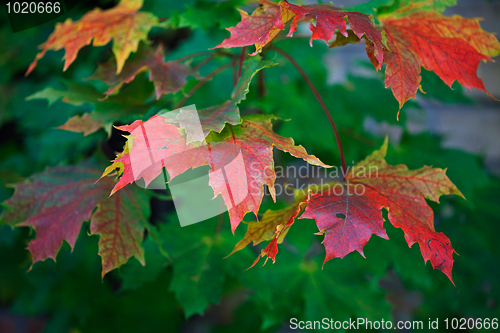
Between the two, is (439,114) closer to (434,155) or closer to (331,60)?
(331,60)

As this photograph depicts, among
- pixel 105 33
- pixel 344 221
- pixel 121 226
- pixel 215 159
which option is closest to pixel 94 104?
pixel 105 33

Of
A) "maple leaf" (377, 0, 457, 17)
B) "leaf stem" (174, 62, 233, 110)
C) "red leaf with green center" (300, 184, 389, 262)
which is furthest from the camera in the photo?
"leaf stem" (174, 62, 233, 110)

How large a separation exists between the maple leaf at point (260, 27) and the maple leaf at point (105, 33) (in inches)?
9.8

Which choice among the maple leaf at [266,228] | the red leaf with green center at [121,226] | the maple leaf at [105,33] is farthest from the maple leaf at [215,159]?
the maple leaf at [105,33]

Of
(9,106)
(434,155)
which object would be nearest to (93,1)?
(9,106)

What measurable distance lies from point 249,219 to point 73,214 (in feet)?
1.71

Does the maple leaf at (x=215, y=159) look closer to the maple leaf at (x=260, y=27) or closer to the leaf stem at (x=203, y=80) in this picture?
the maple leaf at (x=260, y=27)

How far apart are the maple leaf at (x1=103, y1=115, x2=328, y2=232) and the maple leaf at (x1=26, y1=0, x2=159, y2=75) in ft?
0.89

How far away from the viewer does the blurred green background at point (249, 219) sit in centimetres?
73

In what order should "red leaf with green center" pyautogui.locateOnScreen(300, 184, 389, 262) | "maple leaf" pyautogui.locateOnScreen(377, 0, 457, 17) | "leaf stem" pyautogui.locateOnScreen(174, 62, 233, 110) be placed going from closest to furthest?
"red leaf with green center" pyautogui.locateOnScreen(300, 184, 389, 262) → "maple leaf" pyautogui.locateOnScreen(377, 0, 457, 17) → "leaf stem" pyautogui.locateOnScreen(174, 62, 233, 110)

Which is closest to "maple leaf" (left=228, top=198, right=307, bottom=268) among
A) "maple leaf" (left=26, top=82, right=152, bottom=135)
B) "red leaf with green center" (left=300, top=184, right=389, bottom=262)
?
"red leaf with green center" (left=300, top=184, right=389, bottom=262)

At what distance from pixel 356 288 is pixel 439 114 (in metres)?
0.91

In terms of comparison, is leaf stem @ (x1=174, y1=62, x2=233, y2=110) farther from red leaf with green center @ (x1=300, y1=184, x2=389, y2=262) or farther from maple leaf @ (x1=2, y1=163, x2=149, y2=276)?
red leaf with green center @ (x1=300, y1=184, x2=389, y2=262)

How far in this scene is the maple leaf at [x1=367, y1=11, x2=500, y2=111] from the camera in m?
0.48
